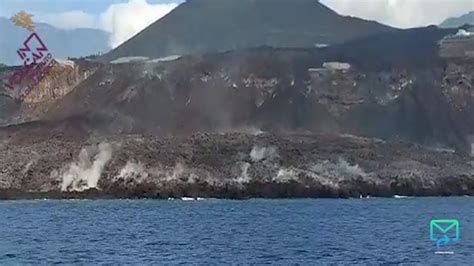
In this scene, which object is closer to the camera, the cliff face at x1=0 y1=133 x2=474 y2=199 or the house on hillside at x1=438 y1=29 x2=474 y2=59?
the cliff face at x1=0 y1=133 x2=474 y2=199

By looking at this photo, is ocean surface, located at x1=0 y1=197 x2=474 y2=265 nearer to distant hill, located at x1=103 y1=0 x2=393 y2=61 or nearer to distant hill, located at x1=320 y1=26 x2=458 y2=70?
distant hill, located at x1=320 y1=26 x2=458 y2=70

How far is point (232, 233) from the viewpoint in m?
61.8

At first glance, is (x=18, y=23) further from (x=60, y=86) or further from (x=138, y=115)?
(x=60, y=86)

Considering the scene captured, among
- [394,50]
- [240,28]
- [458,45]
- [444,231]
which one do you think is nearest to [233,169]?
[394,50]

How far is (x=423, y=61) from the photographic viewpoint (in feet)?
474

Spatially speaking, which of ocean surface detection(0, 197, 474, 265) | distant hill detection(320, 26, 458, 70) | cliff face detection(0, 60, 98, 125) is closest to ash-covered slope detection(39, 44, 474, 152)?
distant hill detection(320, 26, 458, 70)

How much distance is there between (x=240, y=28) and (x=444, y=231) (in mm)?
110169

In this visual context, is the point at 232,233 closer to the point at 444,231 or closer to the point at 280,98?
the point at 444,231

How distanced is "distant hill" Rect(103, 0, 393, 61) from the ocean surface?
7306 centimetres

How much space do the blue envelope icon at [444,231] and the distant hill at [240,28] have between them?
3753 inches

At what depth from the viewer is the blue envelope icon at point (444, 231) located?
2242 inches

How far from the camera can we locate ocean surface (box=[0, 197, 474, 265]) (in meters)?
47.8

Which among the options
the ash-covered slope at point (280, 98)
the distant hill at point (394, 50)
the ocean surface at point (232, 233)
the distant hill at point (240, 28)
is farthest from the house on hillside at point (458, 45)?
the ocean surface at point (232, 233)

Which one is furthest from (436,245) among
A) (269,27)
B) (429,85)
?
(269,27)
